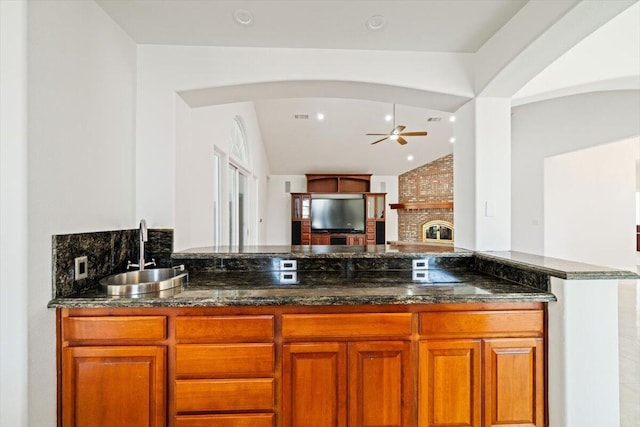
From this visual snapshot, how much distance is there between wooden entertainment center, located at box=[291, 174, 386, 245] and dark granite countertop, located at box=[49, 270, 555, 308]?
7.26 meters

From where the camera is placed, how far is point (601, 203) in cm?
666

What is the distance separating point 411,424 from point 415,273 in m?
0.92

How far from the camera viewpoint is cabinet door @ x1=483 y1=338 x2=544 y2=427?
1.69 metres

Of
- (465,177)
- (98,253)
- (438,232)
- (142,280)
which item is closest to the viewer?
(98,253)

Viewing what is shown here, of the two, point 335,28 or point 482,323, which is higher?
point 335,28

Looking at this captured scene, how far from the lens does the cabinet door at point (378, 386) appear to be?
1.66 m

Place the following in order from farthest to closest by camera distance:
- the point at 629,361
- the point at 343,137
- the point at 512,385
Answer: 1. the point at 343,137
2. the point at 629,361
3. the point at 512,385

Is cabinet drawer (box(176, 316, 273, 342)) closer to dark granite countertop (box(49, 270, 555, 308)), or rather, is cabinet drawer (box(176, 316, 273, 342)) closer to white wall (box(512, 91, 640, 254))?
dark granite countertop (box(49, 270, 555, 308))

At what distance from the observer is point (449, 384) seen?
169 cm

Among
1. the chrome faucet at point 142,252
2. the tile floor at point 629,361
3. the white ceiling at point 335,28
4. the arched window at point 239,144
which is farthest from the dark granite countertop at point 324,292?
the arched window at point 239,144

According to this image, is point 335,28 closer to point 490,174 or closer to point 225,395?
point 490,174
